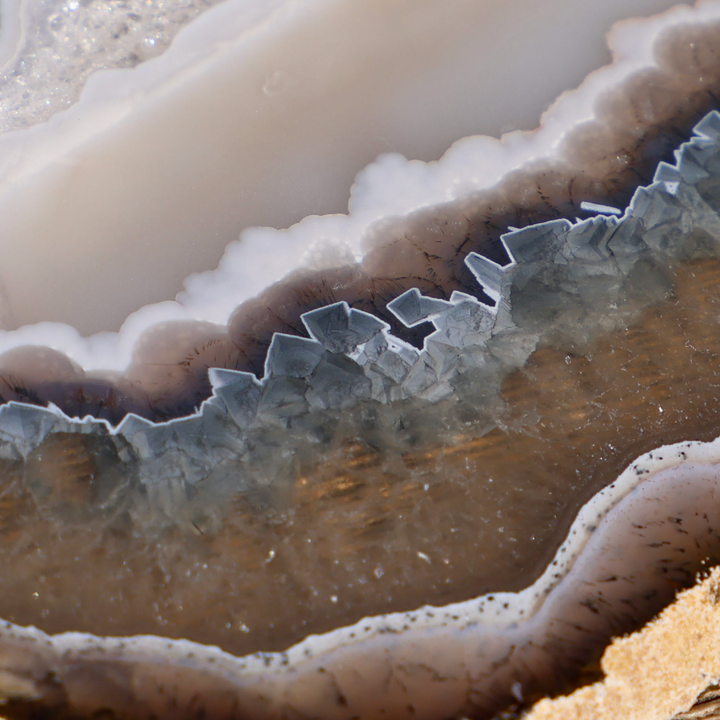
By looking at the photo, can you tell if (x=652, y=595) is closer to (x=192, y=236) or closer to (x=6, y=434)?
(x=192, y=236)

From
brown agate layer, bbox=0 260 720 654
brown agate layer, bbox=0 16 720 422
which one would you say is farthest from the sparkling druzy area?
brown agate layer, bbox=0 16 720 422

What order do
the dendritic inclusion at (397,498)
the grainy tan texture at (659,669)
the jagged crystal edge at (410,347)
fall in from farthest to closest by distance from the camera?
the jagged crystal edge at (410,347) → the dendritic inclusion at (397,498) → the grainy tan texture at (659,669)

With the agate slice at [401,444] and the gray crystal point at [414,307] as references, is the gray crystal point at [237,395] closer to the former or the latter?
the agate slice at [401,444]

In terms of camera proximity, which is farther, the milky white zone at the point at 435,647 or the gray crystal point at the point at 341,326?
the gray crystal point at the point at 341,326

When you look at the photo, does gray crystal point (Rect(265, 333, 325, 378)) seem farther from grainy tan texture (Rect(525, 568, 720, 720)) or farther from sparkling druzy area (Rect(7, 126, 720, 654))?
grainy tan texture (Rect(525, 568, 720, 720))

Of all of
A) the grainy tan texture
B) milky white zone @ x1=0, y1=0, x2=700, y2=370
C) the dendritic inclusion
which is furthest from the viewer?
milky white zone @ x1=0, y1=0, x2=700, y2=370

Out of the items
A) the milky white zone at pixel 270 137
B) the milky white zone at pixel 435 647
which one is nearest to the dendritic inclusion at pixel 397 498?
the milky white zone at pixel 435 647

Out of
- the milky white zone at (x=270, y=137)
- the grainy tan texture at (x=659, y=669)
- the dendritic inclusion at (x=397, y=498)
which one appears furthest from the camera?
the milky white zone at (x=270, y=137)

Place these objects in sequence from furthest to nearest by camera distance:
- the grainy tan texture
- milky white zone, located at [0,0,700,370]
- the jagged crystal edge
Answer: milky white zone, located at [0,0,700,370], the jagged crystal edge, the grainy tan texture
